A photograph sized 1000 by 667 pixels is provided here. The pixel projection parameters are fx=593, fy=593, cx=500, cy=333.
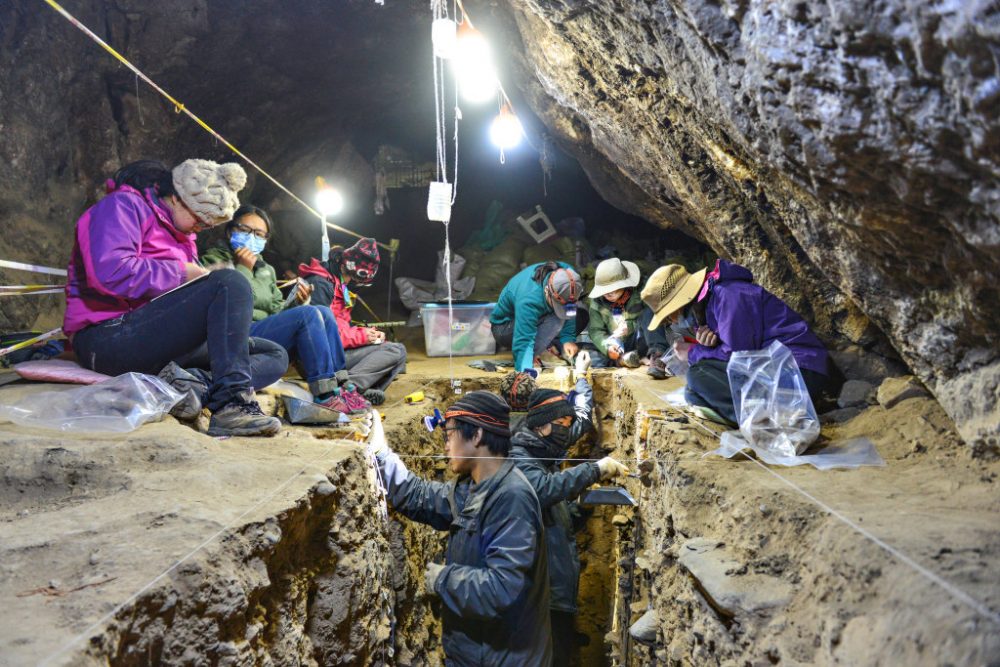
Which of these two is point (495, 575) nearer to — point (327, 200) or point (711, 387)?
point (711, 387)

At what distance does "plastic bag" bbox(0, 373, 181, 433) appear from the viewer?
107 inches

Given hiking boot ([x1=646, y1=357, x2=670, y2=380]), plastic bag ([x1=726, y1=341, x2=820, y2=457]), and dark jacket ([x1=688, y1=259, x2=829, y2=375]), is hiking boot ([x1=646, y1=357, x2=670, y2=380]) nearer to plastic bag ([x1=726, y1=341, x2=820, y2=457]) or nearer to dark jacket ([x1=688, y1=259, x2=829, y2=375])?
dark jacket ([x1=688, y1=259, x2=829, y2=375])

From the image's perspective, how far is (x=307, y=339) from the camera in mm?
4203

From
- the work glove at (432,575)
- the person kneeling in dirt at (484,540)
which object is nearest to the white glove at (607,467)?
the person kneeling in dirt at (484,540)

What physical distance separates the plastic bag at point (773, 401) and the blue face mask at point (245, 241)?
3.76 metres

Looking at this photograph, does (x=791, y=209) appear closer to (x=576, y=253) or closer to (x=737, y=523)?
(x=737, y=523)

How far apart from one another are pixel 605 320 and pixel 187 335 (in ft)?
17.2

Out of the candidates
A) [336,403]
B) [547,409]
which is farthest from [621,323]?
[336,403]

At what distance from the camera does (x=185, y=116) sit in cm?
665

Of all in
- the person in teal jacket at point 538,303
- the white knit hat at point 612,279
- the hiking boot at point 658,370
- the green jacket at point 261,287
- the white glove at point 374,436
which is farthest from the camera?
the person in teal jacket at point 538,303

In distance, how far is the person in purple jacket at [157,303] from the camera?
9.94 ft

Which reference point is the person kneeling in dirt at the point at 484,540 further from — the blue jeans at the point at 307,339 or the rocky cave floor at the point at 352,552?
the blue jeans at the point at 307,339

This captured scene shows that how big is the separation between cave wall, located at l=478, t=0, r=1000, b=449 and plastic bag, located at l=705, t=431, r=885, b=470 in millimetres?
465

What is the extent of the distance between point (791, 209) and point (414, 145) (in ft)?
31.0
